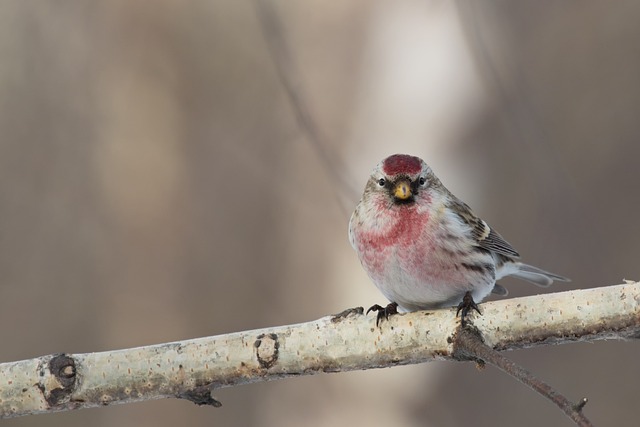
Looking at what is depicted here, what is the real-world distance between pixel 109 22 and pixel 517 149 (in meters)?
2.47

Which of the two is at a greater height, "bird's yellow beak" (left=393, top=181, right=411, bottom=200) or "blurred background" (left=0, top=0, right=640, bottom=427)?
"blurred background" (left=0, top=0, right=640, bottom=427)

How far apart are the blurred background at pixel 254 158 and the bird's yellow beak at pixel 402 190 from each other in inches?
74.8

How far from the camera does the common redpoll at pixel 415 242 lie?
2412 mm

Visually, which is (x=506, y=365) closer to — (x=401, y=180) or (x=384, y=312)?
(x=384, y=312)

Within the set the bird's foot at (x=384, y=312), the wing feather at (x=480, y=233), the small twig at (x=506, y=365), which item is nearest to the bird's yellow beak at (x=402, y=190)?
the wing feather at (x=480, y=233)

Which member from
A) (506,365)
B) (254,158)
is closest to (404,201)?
(506,365)

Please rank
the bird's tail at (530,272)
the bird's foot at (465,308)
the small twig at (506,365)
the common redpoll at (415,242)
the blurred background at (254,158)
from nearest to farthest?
the small twig at (506,365) < the bird's foot at (465,308) < the common redpoll at (415,242) < the bird's tail at (530,272) < the blurred background at (254,158)

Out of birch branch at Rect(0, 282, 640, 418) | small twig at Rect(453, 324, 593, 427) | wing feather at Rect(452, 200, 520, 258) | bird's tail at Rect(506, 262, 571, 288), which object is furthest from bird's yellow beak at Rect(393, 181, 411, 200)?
bird's tail at Rect(506, 262, 571, 288)

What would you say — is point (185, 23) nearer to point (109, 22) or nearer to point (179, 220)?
point (109, 22)

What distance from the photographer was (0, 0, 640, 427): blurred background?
4379 millimetres

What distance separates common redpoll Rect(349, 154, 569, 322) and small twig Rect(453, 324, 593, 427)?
0.35 m

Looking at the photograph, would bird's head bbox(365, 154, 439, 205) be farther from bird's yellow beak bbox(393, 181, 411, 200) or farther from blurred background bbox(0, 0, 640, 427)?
blurred background bbox(0, 0, 640, 427)

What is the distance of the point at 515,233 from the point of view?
4.34 metres

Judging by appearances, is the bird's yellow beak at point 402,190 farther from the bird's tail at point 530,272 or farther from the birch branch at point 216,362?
the bird's tail at point 530,272
